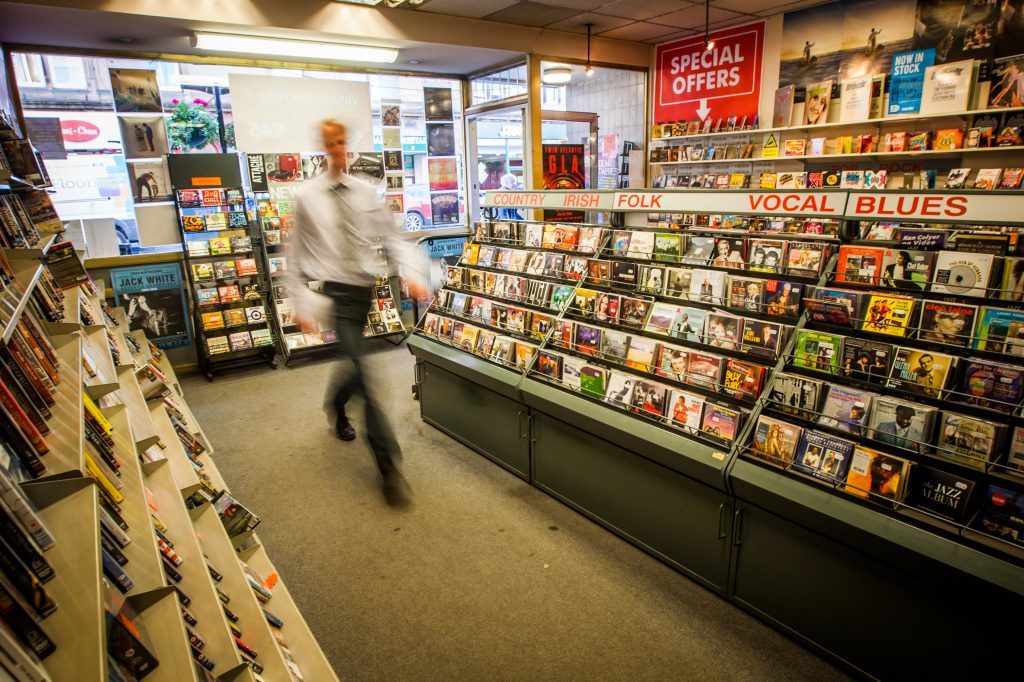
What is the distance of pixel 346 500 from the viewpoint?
3.49m

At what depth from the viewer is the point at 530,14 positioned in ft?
18.7

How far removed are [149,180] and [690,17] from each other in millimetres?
5673

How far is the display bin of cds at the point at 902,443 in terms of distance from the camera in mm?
1812

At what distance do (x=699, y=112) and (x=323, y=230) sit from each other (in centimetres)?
537

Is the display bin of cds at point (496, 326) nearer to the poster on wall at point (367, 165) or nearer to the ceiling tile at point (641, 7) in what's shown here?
the ceiling tile at point (641, 7)

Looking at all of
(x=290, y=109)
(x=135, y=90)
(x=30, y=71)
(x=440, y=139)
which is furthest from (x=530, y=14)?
(x=30, y=71)

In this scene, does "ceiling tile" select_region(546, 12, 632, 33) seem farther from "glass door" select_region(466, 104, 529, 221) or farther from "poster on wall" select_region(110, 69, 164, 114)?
"poster on wall" select_region(110, 69, 164, 114)

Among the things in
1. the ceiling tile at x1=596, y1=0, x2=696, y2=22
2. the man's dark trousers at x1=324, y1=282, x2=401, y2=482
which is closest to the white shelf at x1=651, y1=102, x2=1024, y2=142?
the ceiling tile at x1=596, y1=0, x2=696, y2=22

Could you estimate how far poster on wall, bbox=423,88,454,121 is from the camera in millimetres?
7238

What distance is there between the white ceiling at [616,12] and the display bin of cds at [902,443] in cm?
415

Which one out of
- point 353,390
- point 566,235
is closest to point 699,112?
point 566,235

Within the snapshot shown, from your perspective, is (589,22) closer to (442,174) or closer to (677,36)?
(677,36)

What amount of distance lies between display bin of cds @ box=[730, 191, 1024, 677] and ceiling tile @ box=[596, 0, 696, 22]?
406cm

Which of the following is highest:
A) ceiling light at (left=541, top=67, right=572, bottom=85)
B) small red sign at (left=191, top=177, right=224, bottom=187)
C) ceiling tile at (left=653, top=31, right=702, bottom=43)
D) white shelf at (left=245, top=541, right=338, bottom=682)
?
ceiling tile at (left=653, top=31, right=702, bottom=43)
